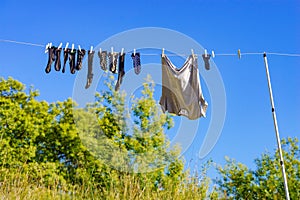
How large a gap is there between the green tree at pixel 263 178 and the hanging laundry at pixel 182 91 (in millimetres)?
9042

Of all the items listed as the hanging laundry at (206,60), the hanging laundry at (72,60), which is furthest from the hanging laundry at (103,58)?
the hanging laundry at (206,60)

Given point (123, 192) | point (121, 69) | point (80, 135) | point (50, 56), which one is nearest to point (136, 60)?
point (121, 69)

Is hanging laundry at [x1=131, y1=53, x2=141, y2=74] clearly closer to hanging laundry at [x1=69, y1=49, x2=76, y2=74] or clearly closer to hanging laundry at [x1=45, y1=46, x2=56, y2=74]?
hanging laundry at [x1=69, y1=49, x2=76, y2=74]

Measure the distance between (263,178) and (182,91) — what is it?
1049 cm

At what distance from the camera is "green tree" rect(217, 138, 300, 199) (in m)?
13.8

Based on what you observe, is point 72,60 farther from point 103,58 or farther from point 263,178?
point 263,178

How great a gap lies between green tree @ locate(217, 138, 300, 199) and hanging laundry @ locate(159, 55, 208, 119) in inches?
356

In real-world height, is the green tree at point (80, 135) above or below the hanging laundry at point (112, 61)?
above

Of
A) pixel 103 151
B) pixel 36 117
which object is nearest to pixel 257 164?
pixel 103 151

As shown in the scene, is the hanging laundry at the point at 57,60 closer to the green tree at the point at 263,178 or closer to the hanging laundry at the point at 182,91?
the hanging laundry at the point at 182,91

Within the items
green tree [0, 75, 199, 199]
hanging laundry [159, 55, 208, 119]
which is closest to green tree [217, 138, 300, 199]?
green tree [0, 75, 199, 199]

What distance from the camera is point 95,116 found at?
45.8 ft

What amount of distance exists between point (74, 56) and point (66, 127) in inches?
366

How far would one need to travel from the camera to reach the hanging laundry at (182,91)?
528 centimetres
